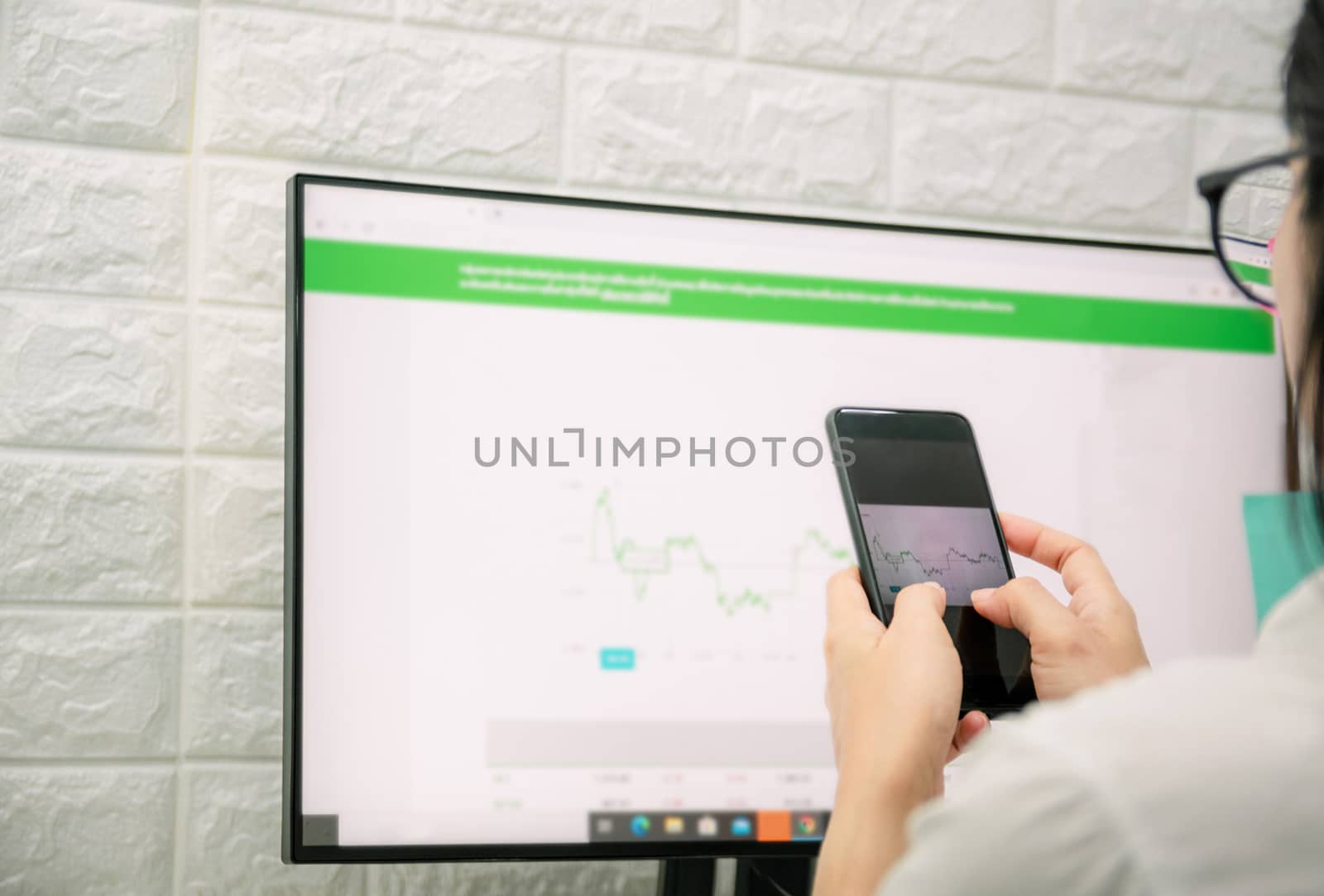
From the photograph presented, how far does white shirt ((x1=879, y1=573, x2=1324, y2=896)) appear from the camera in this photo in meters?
0.26

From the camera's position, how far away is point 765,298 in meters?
0.74

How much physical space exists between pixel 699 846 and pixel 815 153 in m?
0.60

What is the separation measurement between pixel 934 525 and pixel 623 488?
23 cm

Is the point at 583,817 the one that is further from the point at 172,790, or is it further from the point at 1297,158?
the point at 1297,158

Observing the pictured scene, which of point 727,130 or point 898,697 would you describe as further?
point 727,130

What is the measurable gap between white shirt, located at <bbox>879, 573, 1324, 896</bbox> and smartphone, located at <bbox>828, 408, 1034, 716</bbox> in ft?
1.21

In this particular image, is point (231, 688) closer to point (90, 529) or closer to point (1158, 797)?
point (90, 529)

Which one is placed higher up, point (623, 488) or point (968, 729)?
point (623, 488)

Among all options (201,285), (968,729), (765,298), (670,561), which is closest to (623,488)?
(670,561)

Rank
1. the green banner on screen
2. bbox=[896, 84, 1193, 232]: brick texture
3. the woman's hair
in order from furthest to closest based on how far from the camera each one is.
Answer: bbox=[896, 84, 1193, 232]: brick texture
the green banner on screen
the woman's hair

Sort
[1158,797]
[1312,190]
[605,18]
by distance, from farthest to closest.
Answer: [605,18] → [1312,190] → [1158,797]

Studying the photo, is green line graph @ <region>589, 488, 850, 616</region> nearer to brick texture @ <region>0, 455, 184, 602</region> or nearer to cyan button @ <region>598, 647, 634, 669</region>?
cyan button @ <region>598, 647, 634, 669</region>

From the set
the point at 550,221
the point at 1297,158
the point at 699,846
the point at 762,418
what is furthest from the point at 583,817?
the point at 1297,158

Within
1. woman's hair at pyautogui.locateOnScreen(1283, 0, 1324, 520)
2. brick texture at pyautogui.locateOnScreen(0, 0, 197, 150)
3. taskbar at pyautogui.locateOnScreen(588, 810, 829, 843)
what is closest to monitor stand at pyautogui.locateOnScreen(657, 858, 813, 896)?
taskbar at pyautogui.locateOnScreen(588, 810, 829, 843)
